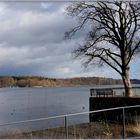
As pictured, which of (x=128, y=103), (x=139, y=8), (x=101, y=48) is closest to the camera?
(x=128, y=103)

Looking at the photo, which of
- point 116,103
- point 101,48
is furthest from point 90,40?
point 116,103

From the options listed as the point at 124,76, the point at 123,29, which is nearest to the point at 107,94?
the point at 124,76

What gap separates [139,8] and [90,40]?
626cm

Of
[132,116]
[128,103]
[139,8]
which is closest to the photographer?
[132,116]

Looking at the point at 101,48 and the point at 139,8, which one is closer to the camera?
the point at 139,8

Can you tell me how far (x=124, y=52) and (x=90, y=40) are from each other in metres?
3.93

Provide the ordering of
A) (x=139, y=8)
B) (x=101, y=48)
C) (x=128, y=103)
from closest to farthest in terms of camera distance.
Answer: (x=128, y=103) < (x=139, y=8) < (x=101, y=48)

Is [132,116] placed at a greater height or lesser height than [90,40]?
lesser

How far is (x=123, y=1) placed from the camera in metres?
42.6

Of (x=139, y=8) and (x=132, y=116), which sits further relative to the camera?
(x=139, y=8)

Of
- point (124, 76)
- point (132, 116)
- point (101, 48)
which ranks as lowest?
point (132, 116)

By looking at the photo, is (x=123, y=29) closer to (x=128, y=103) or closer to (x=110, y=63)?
(x=110, y=63)

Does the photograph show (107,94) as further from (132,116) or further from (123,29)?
(132,116)

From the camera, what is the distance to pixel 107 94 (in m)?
47.1
